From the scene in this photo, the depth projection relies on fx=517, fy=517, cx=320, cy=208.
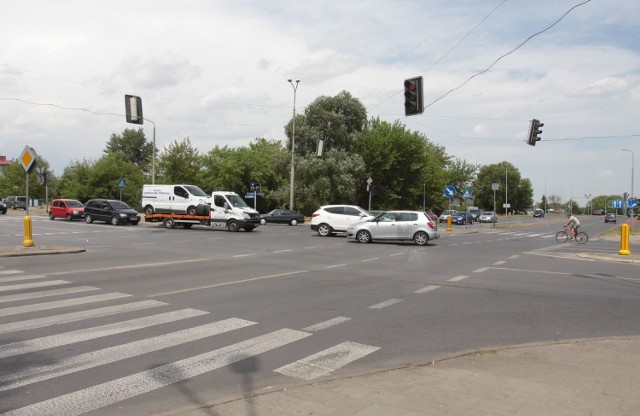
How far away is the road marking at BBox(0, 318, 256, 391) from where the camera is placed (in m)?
4.79

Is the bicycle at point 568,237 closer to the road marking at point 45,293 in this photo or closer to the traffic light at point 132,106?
the traffic light at point 132,106

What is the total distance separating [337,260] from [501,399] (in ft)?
38.0

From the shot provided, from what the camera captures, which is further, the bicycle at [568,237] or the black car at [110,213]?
the black car at [110,213]

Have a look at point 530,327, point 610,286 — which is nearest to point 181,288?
point 530,327

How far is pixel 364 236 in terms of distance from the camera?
23.8m

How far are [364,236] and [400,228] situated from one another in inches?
66.4

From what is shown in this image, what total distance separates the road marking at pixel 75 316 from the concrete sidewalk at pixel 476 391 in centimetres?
366

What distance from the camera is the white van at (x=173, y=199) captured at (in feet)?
100

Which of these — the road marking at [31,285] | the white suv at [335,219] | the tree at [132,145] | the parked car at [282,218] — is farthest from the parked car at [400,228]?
the tree at [132,145]

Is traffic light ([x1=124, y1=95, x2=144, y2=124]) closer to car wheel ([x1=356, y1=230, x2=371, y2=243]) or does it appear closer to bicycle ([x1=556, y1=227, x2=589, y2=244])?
car wheel ([x1=356, y1=230, x2=371, y2=243])

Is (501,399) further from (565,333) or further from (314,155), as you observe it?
(314,155)

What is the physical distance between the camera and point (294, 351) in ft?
19.1

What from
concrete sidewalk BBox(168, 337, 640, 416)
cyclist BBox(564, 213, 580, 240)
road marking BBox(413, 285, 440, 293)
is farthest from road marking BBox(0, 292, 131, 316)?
cyclist BBox(564, 213, 580, 240)

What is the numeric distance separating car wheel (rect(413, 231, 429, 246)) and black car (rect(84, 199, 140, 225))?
20.0m
